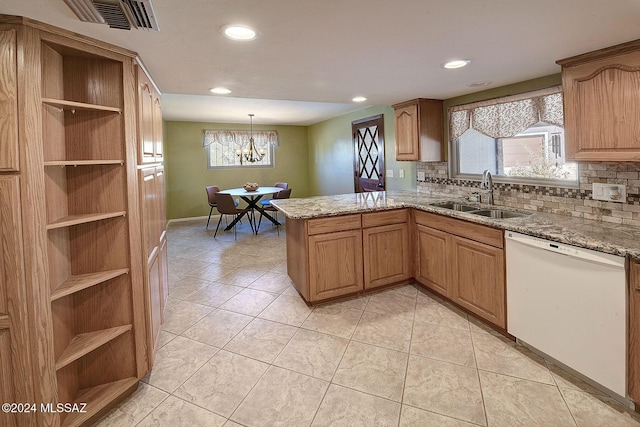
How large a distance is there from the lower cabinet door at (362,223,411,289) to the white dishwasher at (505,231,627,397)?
3.63 ft

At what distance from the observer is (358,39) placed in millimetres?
1784

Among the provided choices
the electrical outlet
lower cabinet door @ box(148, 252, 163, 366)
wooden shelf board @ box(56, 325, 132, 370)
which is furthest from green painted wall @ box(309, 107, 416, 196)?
wooden shelf board @ box(56, 325, 132, 370)

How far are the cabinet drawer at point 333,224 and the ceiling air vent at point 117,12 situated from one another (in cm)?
177

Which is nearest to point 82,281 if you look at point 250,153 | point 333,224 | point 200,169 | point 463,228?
point 333,224

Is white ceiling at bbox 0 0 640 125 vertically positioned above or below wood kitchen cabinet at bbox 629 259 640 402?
above

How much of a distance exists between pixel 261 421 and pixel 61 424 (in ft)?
3.07

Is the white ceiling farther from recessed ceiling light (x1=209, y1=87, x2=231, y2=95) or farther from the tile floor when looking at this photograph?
the tile floor

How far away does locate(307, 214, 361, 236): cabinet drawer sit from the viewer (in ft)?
9.23

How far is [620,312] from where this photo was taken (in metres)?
1.63

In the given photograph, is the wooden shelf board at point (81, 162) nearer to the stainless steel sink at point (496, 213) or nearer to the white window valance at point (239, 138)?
the stainless steel sink at point (496, 213)

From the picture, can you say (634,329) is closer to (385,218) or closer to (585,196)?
(585,196)

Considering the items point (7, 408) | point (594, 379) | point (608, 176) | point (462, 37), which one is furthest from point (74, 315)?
point (608, 176)

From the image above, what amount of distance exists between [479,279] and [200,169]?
21.0 feet

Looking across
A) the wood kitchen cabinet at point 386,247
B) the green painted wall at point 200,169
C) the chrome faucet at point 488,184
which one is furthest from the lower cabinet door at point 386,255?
the green painted wall at point 200,169
